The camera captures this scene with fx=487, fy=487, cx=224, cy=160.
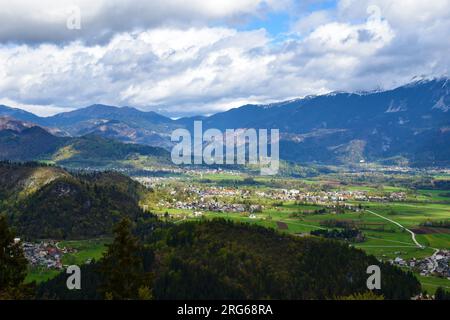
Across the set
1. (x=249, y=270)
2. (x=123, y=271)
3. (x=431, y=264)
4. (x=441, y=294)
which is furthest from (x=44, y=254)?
(x=123, y=271)

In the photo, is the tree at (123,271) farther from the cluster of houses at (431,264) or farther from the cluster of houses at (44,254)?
the cluster of houses at (431,264)

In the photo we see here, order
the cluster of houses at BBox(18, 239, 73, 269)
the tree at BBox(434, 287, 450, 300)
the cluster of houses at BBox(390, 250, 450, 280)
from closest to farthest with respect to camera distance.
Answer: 1. the tree at BBox(434, 287, 450, 300)
2. the cluster of houses at BBox(390, 250, 450, 280)
3. the cluster of houses at BBox(18, 239, 73, 269)

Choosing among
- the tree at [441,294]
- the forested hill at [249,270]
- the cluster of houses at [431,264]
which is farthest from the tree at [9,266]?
the cluster of houses at [431,264]

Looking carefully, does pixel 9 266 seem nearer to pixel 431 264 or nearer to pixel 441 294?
pixel 441 294

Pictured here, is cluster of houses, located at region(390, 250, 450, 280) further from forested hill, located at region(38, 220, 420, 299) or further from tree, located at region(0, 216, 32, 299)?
tree, located at region(0, 216, 32, 299)

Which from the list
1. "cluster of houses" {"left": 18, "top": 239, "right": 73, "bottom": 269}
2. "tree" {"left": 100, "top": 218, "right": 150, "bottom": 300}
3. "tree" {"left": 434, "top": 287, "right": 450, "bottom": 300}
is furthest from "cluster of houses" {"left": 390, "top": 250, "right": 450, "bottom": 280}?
"tree" {"left": 100, "top": 218, "right": 150, "bottom": 300}
